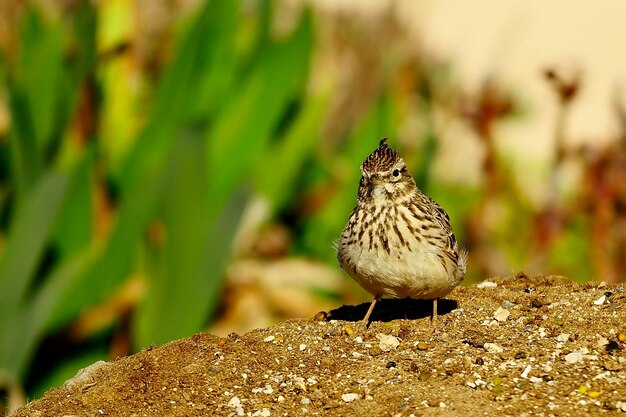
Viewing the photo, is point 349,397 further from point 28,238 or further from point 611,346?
point 28,238

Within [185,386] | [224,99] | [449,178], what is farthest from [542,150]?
[185,386]

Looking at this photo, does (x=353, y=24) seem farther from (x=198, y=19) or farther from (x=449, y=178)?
(x=198, y=19)

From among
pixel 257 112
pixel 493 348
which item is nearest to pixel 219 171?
pixel 257 112

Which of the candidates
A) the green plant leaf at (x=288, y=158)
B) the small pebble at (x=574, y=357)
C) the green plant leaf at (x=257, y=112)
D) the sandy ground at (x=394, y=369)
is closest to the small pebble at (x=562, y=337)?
the sandy ground at (x=394, y=369)

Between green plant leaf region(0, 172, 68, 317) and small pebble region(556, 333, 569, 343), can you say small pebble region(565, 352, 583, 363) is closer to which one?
small pebble region(556, 333, 569, 343)

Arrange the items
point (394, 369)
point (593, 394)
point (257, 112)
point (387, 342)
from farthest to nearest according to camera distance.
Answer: point (257, 112)
point (387, 342)
point (394, 369)
point (593, 394)

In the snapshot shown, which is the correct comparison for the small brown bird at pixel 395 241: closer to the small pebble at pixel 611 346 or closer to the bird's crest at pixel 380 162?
the bird's crest at pixel 380 162
